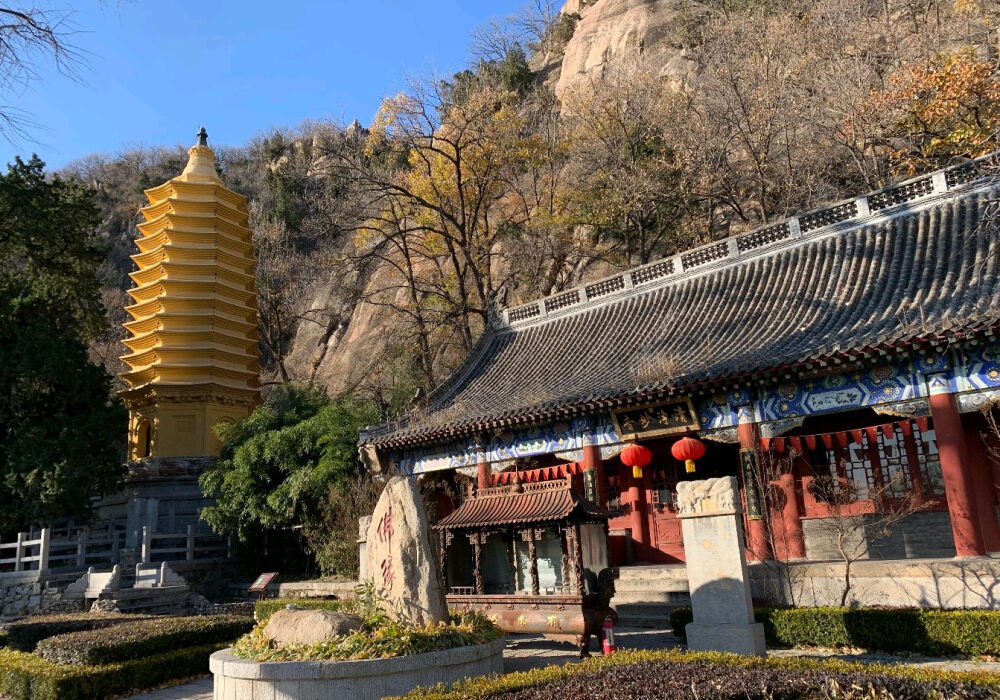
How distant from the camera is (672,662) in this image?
6.33 m

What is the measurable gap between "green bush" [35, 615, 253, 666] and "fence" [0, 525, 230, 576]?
8.22 metres

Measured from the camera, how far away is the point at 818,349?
11.3 m

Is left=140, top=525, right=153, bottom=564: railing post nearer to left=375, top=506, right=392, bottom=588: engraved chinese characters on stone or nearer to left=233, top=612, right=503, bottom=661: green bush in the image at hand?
left=233, top=612, right=503, bottom=661: green bush

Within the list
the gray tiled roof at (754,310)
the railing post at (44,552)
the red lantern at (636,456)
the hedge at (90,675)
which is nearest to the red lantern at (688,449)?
the red lantern at (636,456)

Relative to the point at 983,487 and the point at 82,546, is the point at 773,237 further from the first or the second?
the point at 82,546

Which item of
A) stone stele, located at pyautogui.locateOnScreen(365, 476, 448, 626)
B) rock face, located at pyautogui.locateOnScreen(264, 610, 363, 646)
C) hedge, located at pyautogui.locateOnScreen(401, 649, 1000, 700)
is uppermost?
stone stele, located at pyautogui.locateOnScreen(365, 476, 448, 626)

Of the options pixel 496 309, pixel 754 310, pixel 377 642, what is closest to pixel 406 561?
pixel 377 642

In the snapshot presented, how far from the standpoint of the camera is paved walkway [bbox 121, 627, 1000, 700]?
328 inches

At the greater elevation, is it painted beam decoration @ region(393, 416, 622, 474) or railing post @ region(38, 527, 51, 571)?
painted beam decoration @ region(393, 416, 622, 474)

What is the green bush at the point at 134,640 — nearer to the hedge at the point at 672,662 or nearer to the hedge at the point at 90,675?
the hedge at the point at 90,675

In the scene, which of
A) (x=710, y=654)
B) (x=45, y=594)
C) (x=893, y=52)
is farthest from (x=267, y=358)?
(x=710, y=654)

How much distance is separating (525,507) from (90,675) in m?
5.82

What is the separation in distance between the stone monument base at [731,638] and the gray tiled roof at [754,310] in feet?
15.5

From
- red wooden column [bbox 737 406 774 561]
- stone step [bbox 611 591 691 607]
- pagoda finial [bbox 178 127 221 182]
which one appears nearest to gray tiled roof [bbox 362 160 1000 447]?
red wooden column [bbox 737 406 774 561]
